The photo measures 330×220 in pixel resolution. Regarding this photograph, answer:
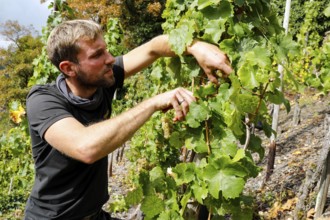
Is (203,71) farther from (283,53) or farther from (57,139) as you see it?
(57,139)

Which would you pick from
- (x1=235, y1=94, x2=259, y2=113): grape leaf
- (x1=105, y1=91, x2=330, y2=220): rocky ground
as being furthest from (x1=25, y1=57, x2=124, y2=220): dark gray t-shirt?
(x1=105, y1=91, x2=330, y2=220): rocky ground

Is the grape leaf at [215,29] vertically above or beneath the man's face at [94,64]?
above

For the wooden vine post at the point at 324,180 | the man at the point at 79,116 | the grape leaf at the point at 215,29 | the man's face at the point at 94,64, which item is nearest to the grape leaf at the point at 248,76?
the man at the point at 79,116

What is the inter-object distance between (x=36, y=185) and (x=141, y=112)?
3.36ft

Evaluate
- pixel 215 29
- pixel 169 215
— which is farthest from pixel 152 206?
pixel 215 29

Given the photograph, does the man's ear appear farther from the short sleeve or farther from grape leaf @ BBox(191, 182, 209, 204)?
grape leaf @ BBox(191, 182, 209, 204)

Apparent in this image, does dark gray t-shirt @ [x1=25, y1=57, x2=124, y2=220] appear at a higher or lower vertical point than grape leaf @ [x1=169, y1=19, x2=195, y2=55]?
lower

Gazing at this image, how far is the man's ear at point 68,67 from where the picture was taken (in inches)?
84.0

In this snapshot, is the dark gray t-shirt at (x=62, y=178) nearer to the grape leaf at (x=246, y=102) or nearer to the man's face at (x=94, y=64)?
the man's face at (x=94, y=64)

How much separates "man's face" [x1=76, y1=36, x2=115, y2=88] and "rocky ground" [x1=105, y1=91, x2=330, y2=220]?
3.05m

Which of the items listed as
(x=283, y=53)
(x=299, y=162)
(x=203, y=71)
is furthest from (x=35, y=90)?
(x=299, y=162)

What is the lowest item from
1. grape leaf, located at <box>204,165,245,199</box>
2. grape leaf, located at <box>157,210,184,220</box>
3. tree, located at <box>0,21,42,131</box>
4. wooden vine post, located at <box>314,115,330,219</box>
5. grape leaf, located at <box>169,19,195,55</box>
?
tree, located at <box>0,21,42,131</box>

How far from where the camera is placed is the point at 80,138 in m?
1.63

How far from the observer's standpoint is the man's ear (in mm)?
2135
